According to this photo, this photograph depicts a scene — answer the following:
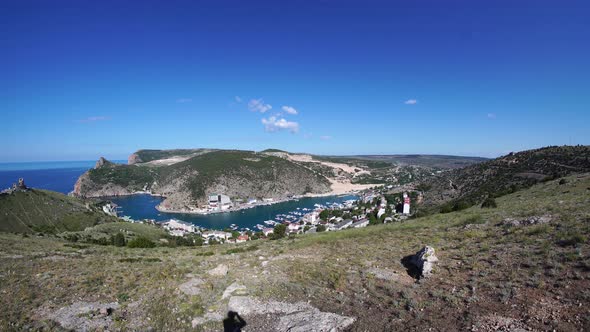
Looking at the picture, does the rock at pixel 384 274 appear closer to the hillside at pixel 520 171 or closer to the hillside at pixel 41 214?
the hillside at pixel 520 171

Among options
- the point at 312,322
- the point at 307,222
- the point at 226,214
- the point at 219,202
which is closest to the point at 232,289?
the point at 312,322

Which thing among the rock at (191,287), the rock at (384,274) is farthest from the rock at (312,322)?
the rock at (191,287)

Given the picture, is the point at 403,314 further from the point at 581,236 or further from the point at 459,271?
the point at 581,236

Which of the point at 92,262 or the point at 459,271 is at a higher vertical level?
the point at 459,271

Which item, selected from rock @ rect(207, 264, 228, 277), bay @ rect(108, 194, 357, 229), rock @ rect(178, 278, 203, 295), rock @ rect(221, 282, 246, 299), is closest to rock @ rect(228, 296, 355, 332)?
rock @ rect(221, 282, 246, 299)

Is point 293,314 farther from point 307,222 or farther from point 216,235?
point 307,222

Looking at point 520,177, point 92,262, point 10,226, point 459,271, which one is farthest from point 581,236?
point 10,226
